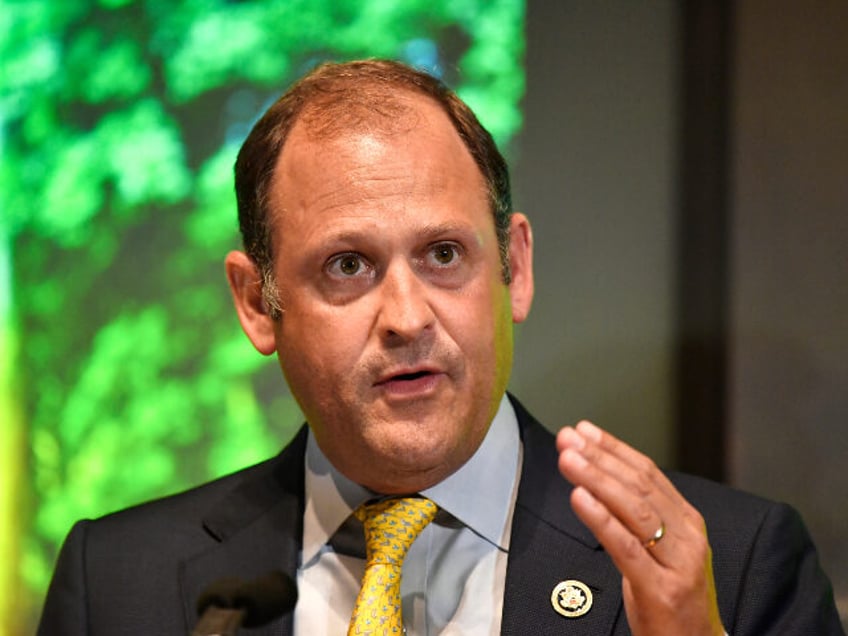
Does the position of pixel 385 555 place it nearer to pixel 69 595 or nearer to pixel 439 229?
pixel 439 229

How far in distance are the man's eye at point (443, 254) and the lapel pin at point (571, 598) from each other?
0.56 m

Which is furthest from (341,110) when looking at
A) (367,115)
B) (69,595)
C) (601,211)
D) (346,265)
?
(601,211)

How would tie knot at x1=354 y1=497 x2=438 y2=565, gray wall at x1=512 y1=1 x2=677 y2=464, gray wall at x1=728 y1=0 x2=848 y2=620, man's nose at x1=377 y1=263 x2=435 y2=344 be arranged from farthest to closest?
gray wall at x1=512 y1=1 x2=677 y2=464 → gray wall at x1=728 y1=0 x2=848 y2=620 → tie knot at x1=354 y1=497 x2=438 y2=565 → man's nose at x1=377 y1=263 x2=435 y2=344

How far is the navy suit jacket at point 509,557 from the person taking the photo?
2146mm

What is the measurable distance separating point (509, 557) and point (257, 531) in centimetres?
48

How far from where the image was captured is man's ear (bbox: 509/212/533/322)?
2.41 meters

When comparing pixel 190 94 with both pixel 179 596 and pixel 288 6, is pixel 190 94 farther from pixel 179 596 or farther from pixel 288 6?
pixel 179 596

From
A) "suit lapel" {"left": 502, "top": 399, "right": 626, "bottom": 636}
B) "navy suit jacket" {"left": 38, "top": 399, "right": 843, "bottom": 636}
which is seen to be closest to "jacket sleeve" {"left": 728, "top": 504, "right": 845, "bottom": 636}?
"navy suit jacket" {"left": 38, "top": 399, "right": 843, "bottom": 636}

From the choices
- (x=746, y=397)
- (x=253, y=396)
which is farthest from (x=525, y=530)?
(x=253, y=396)

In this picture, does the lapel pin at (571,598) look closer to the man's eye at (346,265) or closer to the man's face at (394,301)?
the man's face at (394,301)

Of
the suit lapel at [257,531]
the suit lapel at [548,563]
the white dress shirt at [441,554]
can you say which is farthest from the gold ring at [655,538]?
the suit lapel at [257,531]

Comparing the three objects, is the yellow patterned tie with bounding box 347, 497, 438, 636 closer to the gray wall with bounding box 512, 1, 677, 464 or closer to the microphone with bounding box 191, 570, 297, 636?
the microphone with bounding box 191, 570, 297, 636

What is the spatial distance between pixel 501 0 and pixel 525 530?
1655 millimetres

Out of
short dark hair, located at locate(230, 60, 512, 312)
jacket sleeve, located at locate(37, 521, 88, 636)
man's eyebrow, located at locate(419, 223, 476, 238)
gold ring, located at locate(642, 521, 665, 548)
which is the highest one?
short dark hair, located at locate(230, 60, 512, 312)
